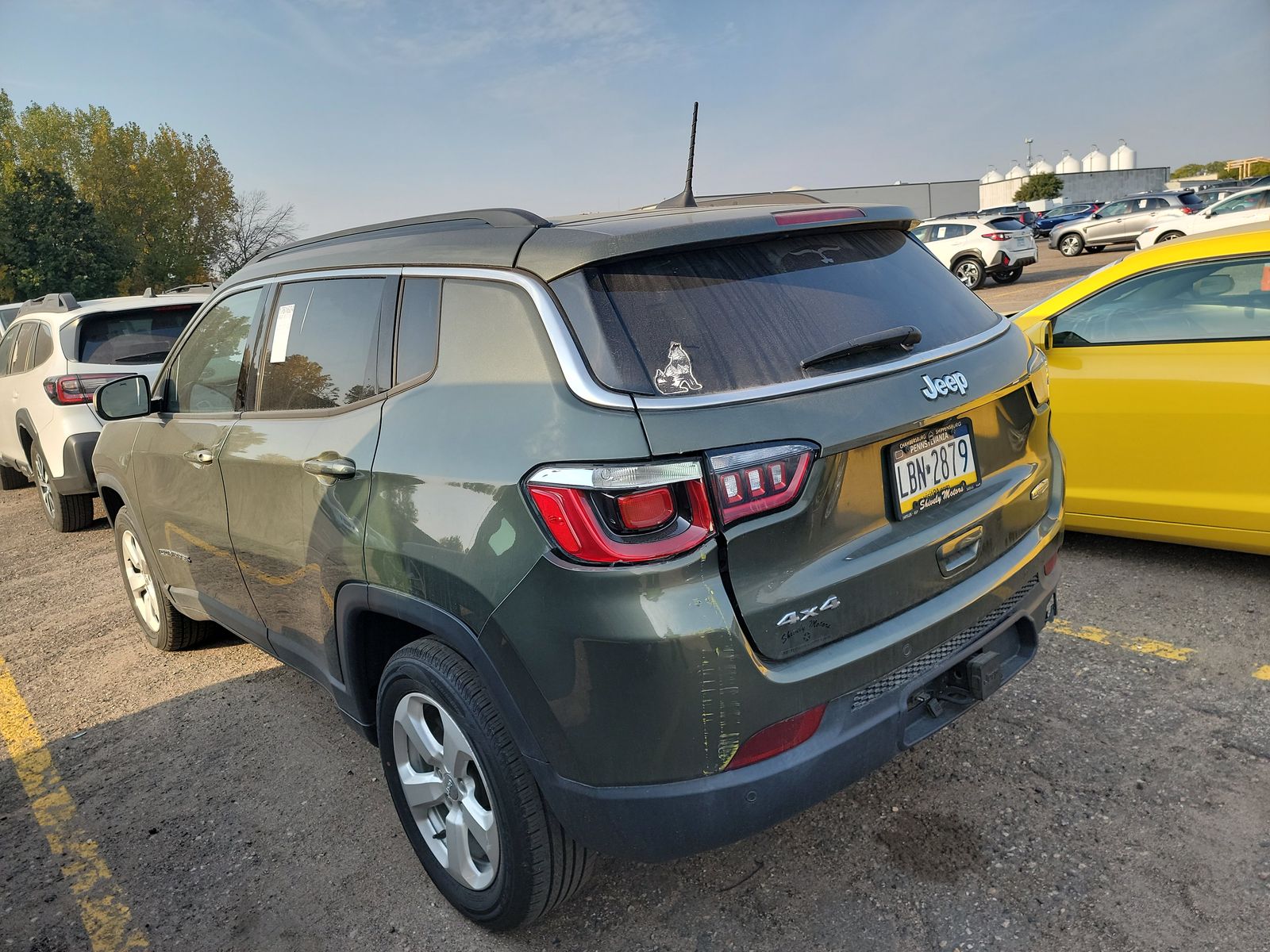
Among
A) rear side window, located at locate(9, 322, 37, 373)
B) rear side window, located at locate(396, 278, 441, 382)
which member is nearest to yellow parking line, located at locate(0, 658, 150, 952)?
rear side window, located at locate(396, 278, 441, 382)

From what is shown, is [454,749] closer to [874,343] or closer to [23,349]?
[874,343]

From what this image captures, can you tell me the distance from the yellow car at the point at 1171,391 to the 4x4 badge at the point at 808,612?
9.34 feet

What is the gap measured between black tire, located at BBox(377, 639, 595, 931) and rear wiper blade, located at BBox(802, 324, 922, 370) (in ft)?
3.63

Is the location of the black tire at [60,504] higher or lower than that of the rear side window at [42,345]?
lower

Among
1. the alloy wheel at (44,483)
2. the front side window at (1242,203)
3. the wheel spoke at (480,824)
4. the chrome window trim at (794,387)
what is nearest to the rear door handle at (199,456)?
the wheel spoke at (480,824)

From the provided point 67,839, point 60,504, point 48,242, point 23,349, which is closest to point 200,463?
point 67,839

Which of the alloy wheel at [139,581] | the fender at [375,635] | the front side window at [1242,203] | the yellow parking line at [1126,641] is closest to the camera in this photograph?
the fender at [375,635]

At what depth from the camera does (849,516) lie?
2023 mm

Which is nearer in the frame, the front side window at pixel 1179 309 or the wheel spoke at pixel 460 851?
the wheel spoke at pixel 460 851

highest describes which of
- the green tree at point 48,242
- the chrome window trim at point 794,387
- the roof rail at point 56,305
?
the green tree at point 48,242

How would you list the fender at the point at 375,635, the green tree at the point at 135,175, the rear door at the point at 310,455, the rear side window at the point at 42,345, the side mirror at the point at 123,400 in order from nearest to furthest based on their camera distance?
1. the fender at the point at 375,635
2. the rear door at the point at 310,455
3. the side mirror at the point at 123,400
4. the rear side window at the point at 42,345
5. the green tree at the point at 135,175

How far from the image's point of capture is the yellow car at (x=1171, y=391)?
3873mm

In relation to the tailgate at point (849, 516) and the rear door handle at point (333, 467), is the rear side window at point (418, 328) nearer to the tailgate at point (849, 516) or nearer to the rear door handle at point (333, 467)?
the rear door handle at point (333, 467)

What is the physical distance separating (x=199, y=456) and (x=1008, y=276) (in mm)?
20916
